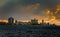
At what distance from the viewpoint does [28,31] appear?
18.7 meters

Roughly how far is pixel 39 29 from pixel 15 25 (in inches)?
124

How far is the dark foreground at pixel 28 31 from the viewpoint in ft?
59.2

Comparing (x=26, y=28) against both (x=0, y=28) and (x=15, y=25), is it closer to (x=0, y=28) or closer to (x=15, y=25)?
(x=15, y=25)

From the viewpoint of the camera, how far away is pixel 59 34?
18734 mm

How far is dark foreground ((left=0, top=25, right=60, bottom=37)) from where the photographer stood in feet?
59.2

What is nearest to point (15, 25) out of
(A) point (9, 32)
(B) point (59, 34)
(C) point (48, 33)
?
(A) point (9, 32)

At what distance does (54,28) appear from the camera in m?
19.5

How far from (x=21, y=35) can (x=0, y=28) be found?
249cm

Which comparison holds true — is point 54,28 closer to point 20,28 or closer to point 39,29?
point 39,29

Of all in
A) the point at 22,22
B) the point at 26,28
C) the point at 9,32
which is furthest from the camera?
the point at 22,22

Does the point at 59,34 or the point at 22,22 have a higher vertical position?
the point at 22,22

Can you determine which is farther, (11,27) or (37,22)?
(37,22)

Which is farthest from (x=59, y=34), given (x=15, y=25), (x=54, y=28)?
(x=15, y=25)

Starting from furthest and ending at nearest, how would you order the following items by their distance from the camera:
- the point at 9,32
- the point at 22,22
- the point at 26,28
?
the point at 22,22, the point at 26,28, the point at 9,32
